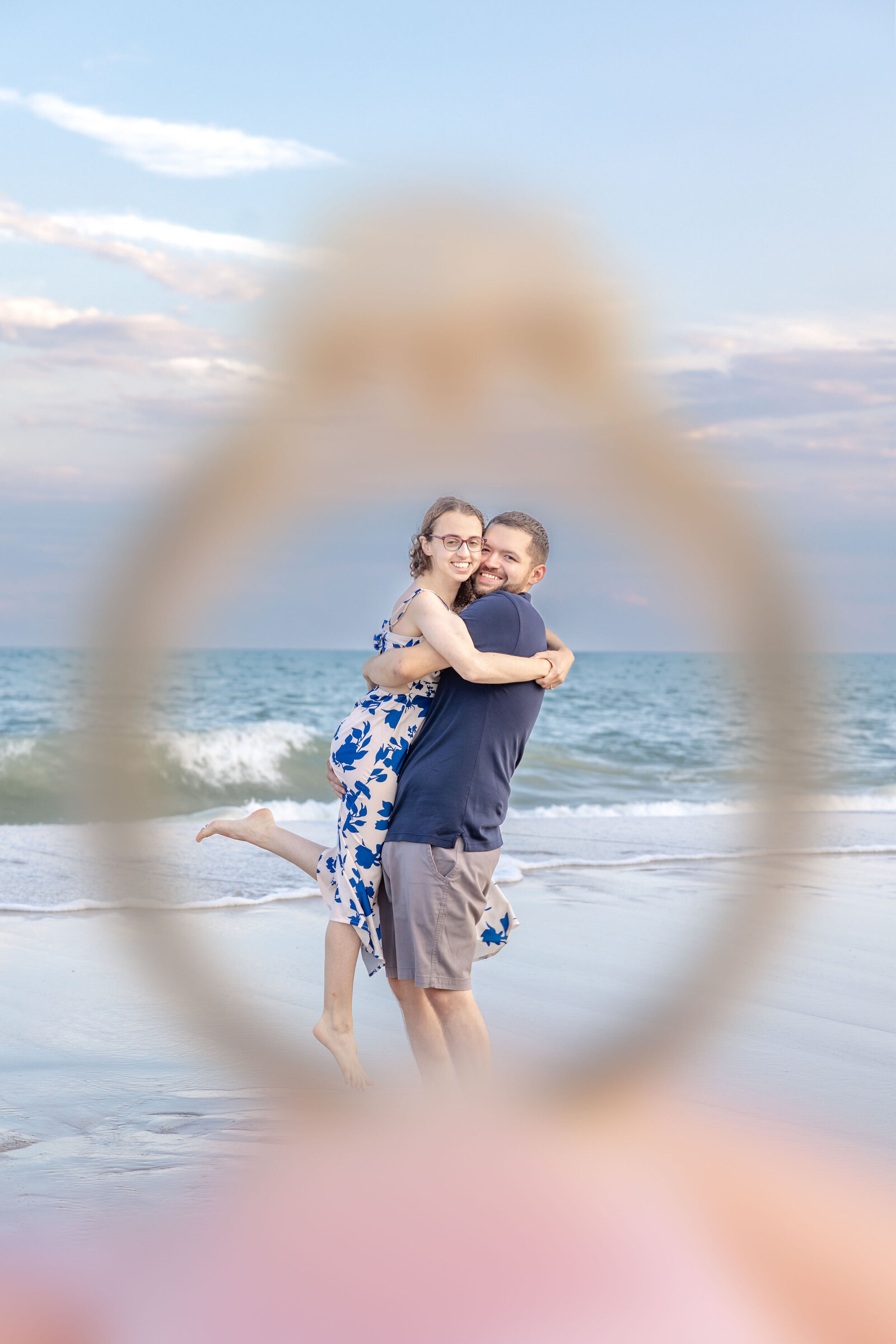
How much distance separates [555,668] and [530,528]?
35 cm

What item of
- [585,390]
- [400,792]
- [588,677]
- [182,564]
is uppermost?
[585,390]

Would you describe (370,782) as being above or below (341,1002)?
above

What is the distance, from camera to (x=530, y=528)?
2912mm

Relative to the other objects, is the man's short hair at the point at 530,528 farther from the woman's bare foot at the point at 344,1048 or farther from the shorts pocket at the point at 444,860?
the woman's bare foot at the point at 344,1048

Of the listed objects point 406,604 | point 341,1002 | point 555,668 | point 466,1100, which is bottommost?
point 466,1100

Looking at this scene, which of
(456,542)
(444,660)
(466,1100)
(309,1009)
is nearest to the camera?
(444,660)

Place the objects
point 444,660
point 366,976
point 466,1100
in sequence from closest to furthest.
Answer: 1. point 444,660
2. point 466,1100
3. point 366,976

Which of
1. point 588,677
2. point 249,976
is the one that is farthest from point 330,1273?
point 588,677

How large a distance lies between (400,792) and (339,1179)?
2.86ft

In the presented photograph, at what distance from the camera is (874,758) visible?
17672mm

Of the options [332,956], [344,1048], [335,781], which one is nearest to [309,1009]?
[344,1048]

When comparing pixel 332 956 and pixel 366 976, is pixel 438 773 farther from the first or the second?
pixel 366 976

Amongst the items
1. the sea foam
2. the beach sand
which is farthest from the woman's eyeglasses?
the sea foam

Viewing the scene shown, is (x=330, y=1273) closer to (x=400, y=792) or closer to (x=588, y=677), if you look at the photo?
(x=400, y=792)
